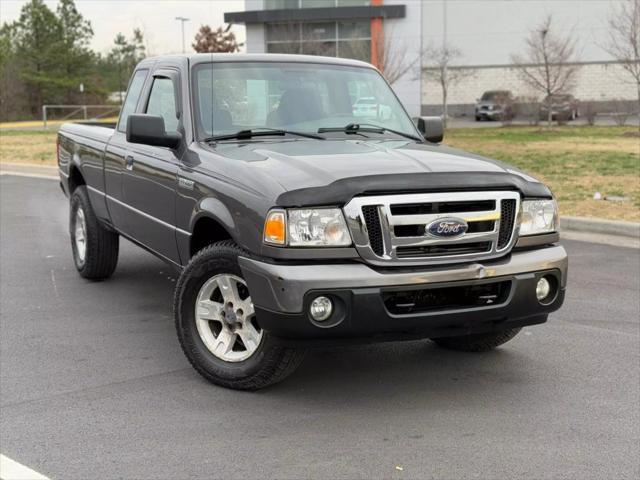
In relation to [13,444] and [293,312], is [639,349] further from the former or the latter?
[13,444]

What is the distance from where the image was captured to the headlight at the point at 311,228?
12.9ft

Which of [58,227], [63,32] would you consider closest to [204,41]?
[63,32]

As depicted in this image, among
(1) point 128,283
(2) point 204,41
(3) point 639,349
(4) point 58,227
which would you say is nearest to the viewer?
(3) point 639,349

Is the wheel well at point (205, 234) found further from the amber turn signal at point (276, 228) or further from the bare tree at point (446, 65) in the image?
the bare tree at point (446, 65)

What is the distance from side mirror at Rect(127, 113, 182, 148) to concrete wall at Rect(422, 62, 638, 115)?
41.5 metres

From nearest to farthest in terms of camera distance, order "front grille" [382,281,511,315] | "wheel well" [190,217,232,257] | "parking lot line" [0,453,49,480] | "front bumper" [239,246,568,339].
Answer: "parking lot line" [0,453,49,480] → "front bumper" [239,246,568,339] → "front grille" [382,281,511,315] → "wheel well" [190,217,232,257]

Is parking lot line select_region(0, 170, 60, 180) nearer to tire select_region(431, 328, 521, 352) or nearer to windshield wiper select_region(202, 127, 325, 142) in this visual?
windshield wiper select_region(202, 127, 325, 142)

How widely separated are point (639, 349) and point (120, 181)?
383 cm

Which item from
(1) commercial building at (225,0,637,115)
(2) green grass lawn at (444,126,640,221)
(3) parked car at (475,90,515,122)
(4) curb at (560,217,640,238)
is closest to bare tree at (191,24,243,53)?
(1) commercial building at (225,0,637,115)

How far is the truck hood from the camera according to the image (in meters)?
3.99

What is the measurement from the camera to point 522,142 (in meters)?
23.5

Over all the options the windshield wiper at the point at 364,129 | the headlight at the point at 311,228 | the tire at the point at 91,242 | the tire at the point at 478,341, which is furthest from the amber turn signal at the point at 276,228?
the tire at the point at 91,242

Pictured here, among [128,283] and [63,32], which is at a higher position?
[63,32]

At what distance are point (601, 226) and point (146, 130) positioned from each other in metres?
6.60
